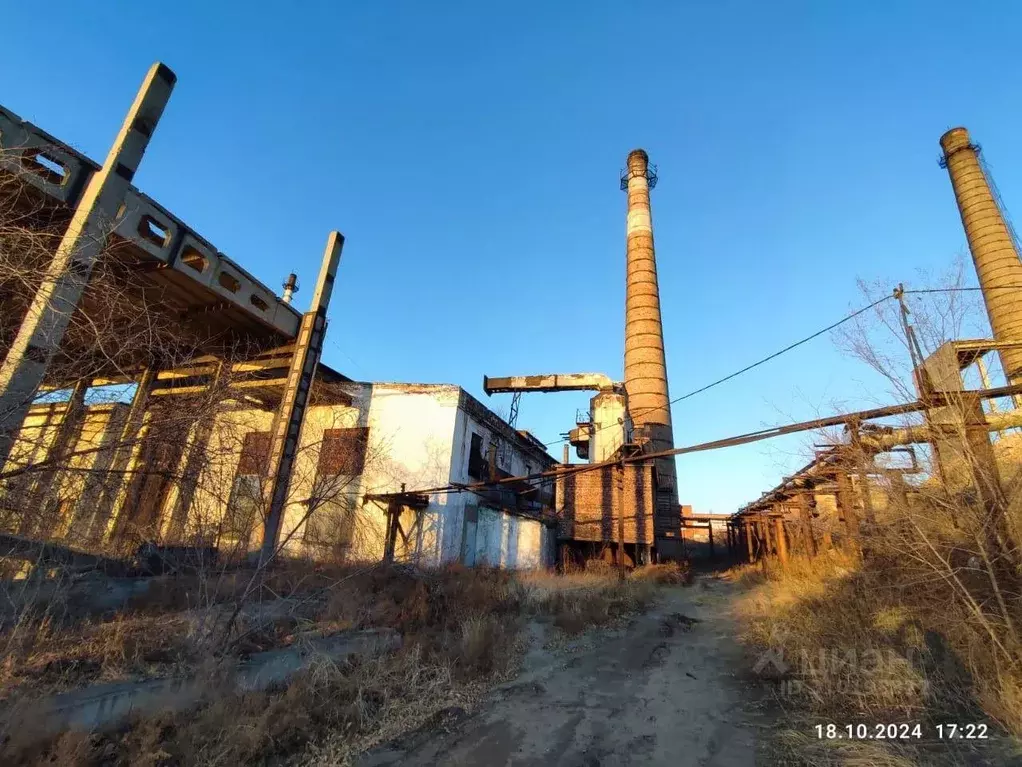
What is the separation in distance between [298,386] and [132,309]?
21.4 feet

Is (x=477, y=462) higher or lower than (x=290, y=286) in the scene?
lower

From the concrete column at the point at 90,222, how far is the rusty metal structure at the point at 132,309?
22mm

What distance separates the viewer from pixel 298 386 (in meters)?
14.9

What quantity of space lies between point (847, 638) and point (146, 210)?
16149 mm

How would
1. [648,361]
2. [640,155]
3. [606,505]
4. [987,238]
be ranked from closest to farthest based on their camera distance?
[606,505], [987,238], [648,361], [640,155]

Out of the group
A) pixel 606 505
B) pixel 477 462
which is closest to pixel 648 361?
pixel 606 505

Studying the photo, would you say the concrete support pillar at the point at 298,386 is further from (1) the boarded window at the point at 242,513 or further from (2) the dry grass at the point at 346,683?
(2) the dry grass at the point at 346,683

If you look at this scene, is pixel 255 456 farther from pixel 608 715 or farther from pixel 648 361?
pixel 648 361

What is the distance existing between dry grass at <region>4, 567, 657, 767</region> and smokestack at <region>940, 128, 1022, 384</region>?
25568 mm

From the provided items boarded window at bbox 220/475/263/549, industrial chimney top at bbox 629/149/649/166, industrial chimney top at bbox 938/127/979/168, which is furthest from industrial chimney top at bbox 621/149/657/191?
boarded window at bbox 220/475/263/549

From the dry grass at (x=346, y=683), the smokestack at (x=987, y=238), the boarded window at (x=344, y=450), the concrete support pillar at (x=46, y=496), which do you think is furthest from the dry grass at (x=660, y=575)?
the smokestack at (x=987, y=238)

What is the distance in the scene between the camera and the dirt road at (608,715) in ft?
15.1

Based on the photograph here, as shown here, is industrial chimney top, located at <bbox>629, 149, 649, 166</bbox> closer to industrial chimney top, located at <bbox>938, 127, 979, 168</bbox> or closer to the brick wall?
industrial chimney top, located at <bbox>938, 127, 979, 168</bbox>

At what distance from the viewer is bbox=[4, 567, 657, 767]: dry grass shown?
4055 millimetres
